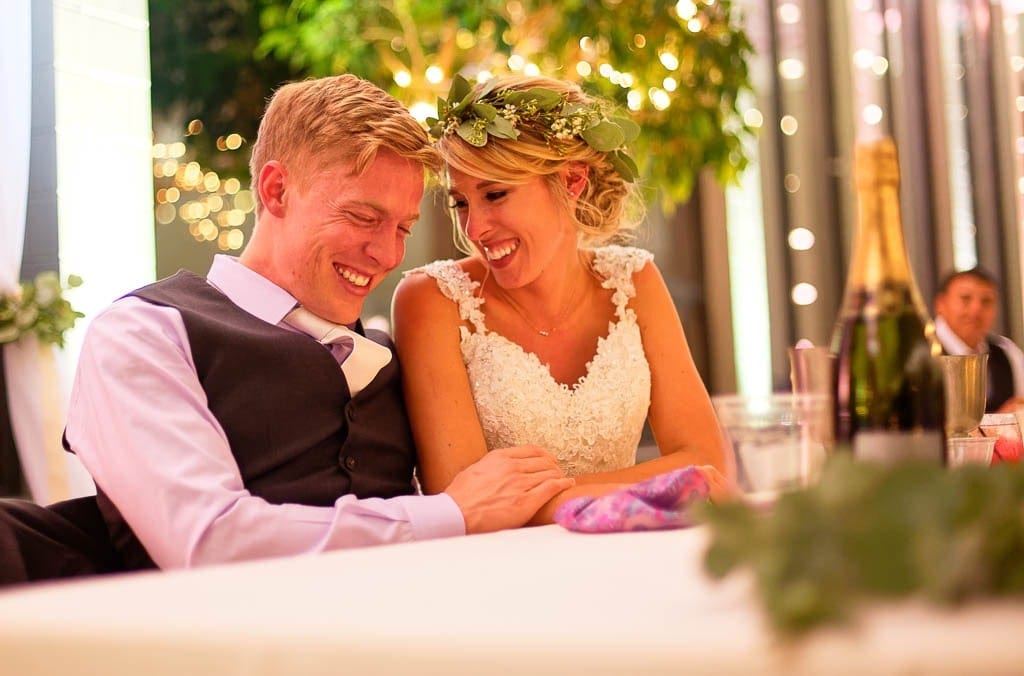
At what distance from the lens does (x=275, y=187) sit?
1.97m

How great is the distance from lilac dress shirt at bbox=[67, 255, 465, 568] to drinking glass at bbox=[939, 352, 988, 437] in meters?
0.67

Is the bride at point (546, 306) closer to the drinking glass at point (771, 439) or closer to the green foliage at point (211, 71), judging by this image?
the drinking glass at point (771, 439)

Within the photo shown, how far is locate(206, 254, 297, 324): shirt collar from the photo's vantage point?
1801 mm

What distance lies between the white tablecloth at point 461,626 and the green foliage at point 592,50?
3553 mm

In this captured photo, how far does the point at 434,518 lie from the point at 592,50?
339 cm

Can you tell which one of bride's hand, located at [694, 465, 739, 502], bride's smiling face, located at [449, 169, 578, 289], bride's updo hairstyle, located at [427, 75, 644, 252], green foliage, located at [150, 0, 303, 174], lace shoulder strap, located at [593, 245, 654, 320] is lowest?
bride's hand, located at [694, 465, 739, 502]

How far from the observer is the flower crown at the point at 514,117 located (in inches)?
86.7

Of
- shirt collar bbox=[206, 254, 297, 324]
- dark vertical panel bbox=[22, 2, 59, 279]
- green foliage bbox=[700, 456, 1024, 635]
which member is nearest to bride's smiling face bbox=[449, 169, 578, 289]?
shirt collar bbox=[206, 254, 297, 324]

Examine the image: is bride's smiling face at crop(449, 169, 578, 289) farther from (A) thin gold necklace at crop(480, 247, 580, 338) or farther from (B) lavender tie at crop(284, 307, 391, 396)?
(B) lavender tie at crop(284, 307, 391, 396)

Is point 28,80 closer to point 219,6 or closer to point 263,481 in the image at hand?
point 219,6

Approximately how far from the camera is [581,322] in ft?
8.18

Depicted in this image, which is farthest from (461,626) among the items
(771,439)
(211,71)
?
(211,71)

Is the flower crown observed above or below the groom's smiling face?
above

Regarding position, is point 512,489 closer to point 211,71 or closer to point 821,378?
point 821,378
